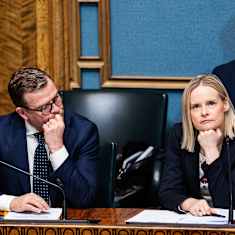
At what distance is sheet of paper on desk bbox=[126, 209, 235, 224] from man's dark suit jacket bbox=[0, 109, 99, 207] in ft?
1.21

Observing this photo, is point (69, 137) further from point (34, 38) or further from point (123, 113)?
point (34, 38)

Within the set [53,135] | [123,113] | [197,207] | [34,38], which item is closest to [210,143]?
[197,207]

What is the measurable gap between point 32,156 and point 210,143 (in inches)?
28.1

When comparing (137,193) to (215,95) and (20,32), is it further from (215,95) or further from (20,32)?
(20,32)

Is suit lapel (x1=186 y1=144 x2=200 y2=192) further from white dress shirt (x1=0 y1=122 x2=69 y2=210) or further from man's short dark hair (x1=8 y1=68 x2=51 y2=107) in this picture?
man's short dark hair (x1=8 y1=68 x2=51 y2=107)

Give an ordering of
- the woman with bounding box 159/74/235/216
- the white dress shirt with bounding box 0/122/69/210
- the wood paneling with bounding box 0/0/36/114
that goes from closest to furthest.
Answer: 1. the white dress shirt with bounding box 0/122/69/210
2. the woman with bounding box 159/74/235/216
3. the wood paneling with bounding box 0/0/36/114

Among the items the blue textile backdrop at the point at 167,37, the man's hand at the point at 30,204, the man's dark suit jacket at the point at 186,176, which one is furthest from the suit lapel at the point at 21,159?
the blue textile backdrop at the point at 167,37

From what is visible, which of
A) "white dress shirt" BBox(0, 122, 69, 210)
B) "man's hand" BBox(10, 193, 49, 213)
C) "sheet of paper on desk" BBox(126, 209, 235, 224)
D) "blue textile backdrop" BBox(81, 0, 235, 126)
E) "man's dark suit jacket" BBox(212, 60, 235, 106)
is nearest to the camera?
"sheet of paper on desk" BBox(126, 209, 235, 224)

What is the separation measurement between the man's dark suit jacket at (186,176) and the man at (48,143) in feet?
0.98

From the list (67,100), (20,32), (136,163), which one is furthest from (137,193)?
(20,32)

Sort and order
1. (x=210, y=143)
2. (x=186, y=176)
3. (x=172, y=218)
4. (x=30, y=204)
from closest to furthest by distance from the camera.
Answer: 1. (x=172, y=218)
2. (x=30, y=204)
3. (x=210, y=143)
4. (x=186, y=176)

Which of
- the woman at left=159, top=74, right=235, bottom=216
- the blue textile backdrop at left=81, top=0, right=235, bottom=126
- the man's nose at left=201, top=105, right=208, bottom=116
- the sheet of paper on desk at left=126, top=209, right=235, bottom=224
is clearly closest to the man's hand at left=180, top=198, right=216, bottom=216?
the sheet of paper on desk at left=126, top=209, right=235, bottom=224

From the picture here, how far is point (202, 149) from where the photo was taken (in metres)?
3.08

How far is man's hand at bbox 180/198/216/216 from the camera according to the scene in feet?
8.56
